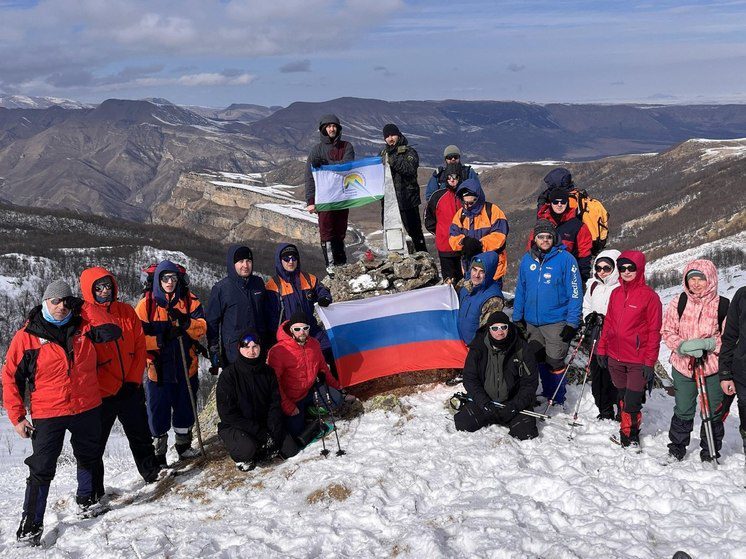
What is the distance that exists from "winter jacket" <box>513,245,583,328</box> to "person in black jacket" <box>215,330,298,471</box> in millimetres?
4002

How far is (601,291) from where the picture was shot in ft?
28.3

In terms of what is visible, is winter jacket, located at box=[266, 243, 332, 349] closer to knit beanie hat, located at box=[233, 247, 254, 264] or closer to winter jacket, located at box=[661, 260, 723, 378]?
knit beanie hat, located at box=[233, 247, 254, 264]

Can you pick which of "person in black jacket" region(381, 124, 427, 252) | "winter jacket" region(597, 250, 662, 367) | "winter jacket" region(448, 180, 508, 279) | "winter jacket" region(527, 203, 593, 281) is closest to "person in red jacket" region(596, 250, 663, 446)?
"winter jacket" region(597, 250, 662, 367)

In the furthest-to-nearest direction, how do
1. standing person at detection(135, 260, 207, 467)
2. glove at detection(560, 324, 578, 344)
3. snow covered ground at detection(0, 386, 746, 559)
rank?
1. glove at detection(560, 324, 578, 344)
2. standing person at detection(135, 260, 207, 467)
3. snow covered ground at detection(0, 386, 746, 559)

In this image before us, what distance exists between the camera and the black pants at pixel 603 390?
28.1 ft

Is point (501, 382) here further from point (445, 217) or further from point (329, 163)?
point (329, 163)

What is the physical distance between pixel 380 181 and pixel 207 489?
721 cm

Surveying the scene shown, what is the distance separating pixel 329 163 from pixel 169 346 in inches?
221

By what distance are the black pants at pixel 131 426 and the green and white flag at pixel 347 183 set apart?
578 centimetres

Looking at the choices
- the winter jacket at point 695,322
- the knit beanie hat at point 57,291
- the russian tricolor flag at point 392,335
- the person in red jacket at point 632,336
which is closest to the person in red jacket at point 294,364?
the russian tricolor flag at point 392,335

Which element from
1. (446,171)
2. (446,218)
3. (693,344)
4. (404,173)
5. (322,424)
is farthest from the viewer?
(404,173)

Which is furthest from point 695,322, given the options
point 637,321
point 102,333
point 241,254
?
point 102,333

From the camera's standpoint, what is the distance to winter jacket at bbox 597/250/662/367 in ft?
24.0

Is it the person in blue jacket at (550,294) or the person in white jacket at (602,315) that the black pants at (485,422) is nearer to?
the person in blue jacket at (550,294)
